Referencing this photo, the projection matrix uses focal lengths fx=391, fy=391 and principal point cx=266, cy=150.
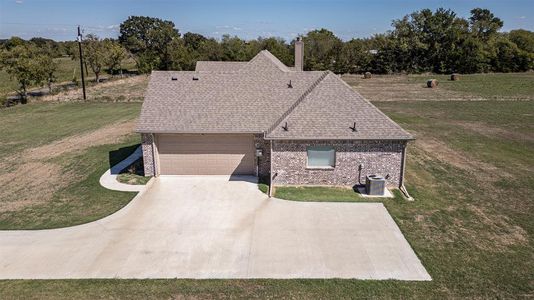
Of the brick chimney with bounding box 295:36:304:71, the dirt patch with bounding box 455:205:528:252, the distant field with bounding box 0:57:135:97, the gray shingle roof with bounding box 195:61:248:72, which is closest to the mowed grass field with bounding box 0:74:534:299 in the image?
the dirt patch with bounding box 455:205:528:252

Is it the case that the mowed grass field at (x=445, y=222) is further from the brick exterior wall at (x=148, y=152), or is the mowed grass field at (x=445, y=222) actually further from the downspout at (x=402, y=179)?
the brick exterior wall at (x=148, y=152)

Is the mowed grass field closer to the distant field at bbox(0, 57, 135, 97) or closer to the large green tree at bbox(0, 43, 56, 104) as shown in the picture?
the large green tree at bbox(0, 43, 56, 104)

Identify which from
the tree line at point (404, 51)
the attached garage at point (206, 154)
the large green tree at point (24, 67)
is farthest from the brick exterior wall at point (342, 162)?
the tree line at point (404, 51)

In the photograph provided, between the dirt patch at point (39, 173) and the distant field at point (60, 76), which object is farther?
the distant field at point (60, 76)

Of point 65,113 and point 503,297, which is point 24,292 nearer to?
point 503,297

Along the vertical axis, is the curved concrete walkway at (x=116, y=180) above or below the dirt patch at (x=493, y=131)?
below

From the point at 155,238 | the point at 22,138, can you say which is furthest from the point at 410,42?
the point at 155,238
